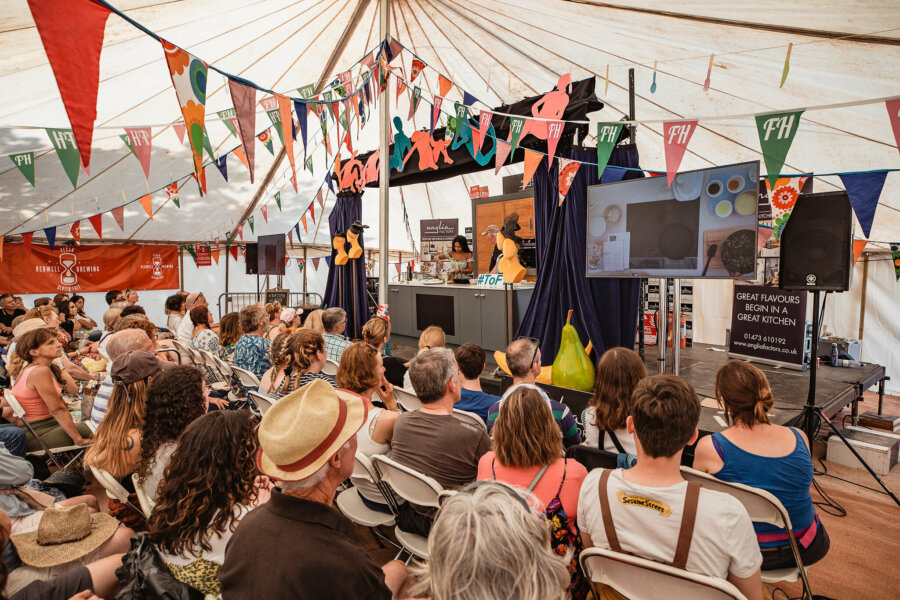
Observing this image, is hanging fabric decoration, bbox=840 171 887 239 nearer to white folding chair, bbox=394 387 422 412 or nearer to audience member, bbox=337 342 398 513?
white folding chair, bbox=394 387 422 412

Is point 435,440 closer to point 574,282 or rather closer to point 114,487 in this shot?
point 114,487

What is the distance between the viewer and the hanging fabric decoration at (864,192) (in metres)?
3.30

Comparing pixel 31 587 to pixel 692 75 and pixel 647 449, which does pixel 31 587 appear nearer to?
pixel 647 449

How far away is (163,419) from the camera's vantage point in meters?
1.86

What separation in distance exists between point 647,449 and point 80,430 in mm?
3795

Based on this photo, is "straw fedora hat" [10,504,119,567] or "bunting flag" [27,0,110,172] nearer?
"straw fedora hat" [10,504,119,567]

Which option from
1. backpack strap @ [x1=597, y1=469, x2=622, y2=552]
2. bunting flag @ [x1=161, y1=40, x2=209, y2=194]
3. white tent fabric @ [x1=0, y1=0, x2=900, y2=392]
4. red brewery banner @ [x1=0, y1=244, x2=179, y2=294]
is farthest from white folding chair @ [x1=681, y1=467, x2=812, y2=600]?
red brewery banner @ [x1=0, y1=244, x2=179, y2=294]

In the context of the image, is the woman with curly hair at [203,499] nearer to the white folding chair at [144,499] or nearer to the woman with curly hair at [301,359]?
the white folding chair at [144,499]

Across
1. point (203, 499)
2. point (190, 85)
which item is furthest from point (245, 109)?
point (203, 499)

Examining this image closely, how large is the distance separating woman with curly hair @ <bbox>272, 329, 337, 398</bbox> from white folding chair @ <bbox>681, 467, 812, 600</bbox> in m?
2.19

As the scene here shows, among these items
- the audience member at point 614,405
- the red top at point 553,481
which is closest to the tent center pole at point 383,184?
the audience member at point 614,405

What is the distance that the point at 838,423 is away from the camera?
15.1 ft

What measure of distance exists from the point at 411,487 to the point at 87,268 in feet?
40.0

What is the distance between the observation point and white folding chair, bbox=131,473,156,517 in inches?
66.9
